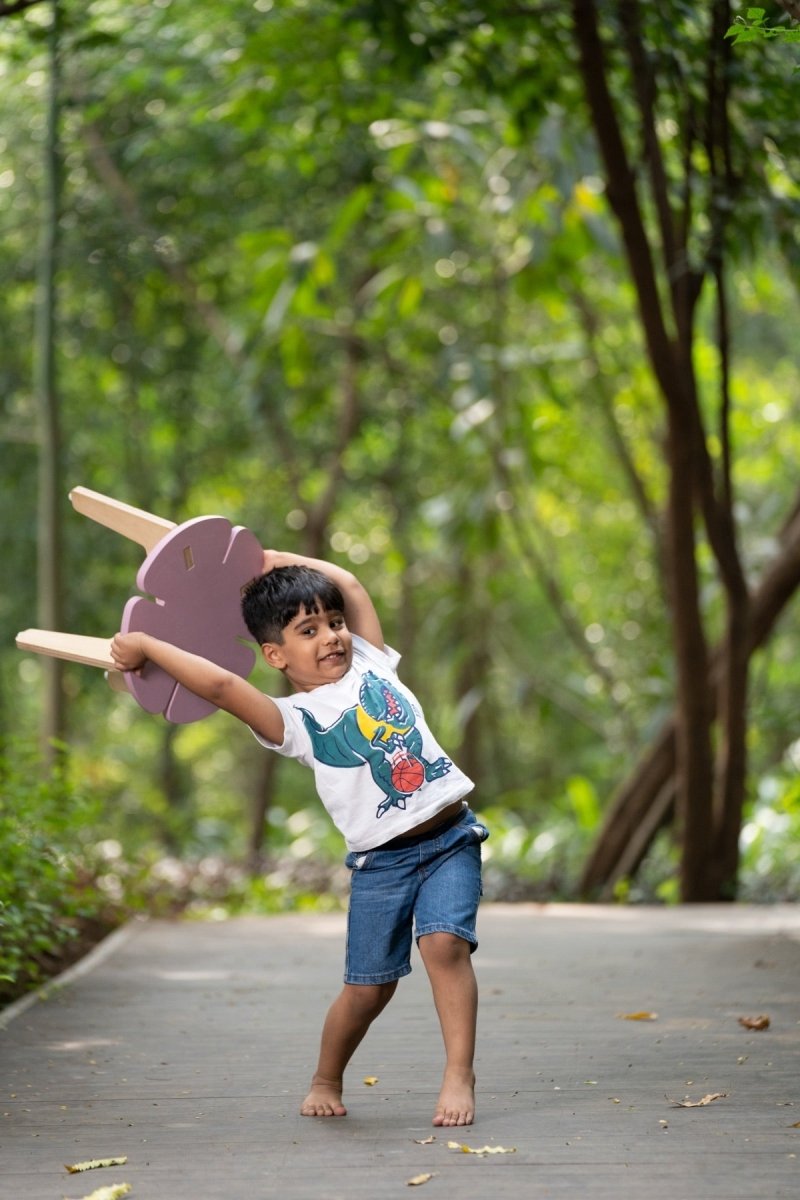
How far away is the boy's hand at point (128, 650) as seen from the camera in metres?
3.79

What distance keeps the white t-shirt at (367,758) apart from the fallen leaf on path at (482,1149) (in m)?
0.74

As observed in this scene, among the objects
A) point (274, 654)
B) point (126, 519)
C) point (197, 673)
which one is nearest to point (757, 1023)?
point (274, 654)

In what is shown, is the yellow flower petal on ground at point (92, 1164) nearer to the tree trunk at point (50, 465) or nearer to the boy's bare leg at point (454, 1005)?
the boy's bare leg at point (454, 1005)

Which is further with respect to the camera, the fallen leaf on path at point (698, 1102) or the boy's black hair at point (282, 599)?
the boy's black hair at point (282, 599)

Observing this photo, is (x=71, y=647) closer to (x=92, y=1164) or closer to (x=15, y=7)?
(x=92, y=1164)

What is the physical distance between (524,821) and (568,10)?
11.7 meters

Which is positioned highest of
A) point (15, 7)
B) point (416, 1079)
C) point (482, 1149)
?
point (15, 7)

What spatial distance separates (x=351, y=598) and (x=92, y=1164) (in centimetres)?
159

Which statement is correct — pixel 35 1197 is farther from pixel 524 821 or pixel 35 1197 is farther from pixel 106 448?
pixel 524 821

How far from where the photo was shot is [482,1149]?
342cm

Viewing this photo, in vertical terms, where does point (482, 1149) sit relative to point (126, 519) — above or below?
below

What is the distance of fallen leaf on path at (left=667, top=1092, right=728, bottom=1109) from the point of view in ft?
12.4

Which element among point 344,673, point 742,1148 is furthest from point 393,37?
point 742,1148

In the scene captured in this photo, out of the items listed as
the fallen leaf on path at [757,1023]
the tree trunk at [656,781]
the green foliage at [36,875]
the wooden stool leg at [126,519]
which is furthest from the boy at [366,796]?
the tree trunk at [656,781]
